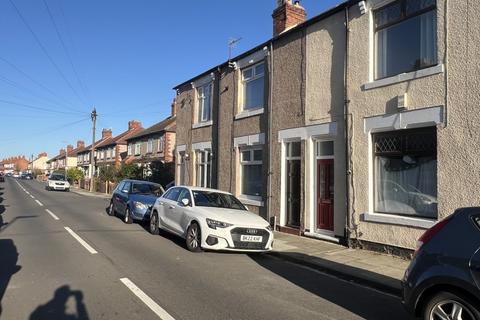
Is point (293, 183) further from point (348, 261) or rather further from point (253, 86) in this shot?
point (348, 261)

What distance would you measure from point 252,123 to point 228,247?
691 centimetres

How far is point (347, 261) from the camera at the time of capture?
934 cm

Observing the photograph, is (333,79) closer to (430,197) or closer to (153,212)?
(430,197)

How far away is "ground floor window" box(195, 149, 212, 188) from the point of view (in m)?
19.3

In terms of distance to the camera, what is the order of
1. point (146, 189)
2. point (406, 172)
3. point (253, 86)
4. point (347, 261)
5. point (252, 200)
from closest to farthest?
point (347, 261)
point (406, 172)
point (252, 200)
point (253, 86)
point (146, 189)

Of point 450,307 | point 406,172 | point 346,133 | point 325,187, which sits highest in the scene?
point 346,133

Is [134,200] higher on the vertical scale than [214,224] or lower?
higher

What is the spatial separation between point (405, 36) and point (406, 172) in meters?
3.06

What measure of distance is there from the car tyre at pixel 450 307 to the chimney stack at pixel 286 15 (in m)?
12.9

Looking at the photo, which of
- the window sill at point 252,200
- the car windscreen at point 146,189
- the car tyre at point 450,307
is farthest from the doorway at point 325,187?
the car tyre at point 450,307

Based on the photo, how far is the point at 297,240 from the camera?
12.1 meters

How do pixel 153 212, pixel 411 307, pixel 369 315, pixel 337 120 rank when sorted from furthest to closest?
pixel 153 212 → pixel 337 120 → pixel 369 315 → pixel 411 307

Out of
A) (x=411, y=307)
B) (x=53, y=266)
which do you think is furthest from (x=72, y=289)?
(x=411, y=307)

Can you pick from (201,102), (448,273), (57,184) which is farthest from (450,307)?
(57,184)
